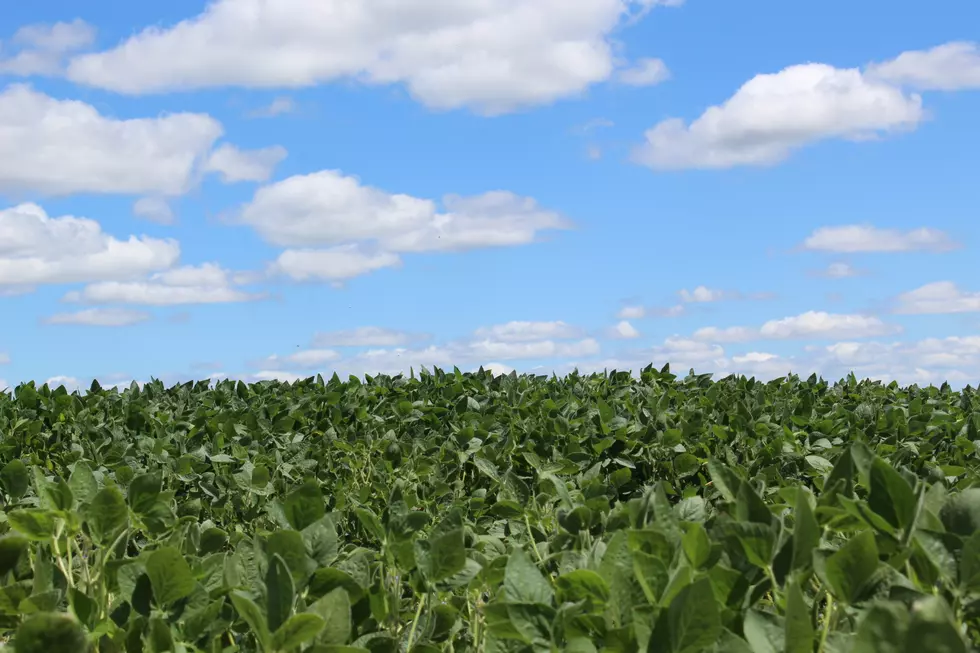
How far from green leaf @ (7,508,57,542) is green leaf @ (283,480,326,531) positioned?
57cm

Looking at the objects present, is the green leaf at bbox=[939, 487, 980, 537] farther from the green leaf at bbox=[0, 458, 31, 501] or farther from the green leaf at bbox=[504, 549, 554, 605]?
the green leaf at bbox=[0, 458, 31, 501]

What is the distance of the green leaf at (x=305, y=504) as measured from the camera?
2176mm

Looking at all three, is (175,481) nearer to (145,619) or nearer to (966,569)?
(145,619)

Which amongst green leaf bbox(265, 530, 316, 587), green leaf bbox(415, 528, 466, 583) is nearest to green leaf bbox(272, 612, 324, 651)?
green leaf bbox(265, 530, 316, 587)

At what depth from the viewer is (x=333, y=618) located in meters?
1.73

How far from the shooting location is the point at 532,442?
5090 millimetres

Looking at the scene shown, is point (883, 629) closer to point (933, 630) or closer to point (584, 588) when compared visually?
point (933, 630)

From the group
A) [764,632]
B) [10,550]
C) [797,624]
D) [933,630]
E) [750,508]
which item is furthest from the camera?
[10,550]

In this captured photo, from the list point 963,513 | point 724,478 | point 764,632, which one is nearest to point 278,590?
point 764,632

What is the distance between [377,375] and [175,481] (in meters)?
4.17

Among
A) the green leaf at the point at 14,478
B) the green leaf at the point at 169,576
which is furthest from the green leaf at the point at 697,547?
the green leaf at the point at 14,478

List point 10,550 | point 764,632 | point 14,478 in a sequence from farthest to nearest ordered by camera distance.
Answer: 1. point 14,478
2. point 10,550
3. point 764,632

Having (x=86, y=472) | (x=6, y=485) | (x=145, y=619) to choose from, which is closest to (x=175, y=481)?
(x=6, y=485)

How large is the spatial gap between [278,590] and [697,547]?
781 millimetres
